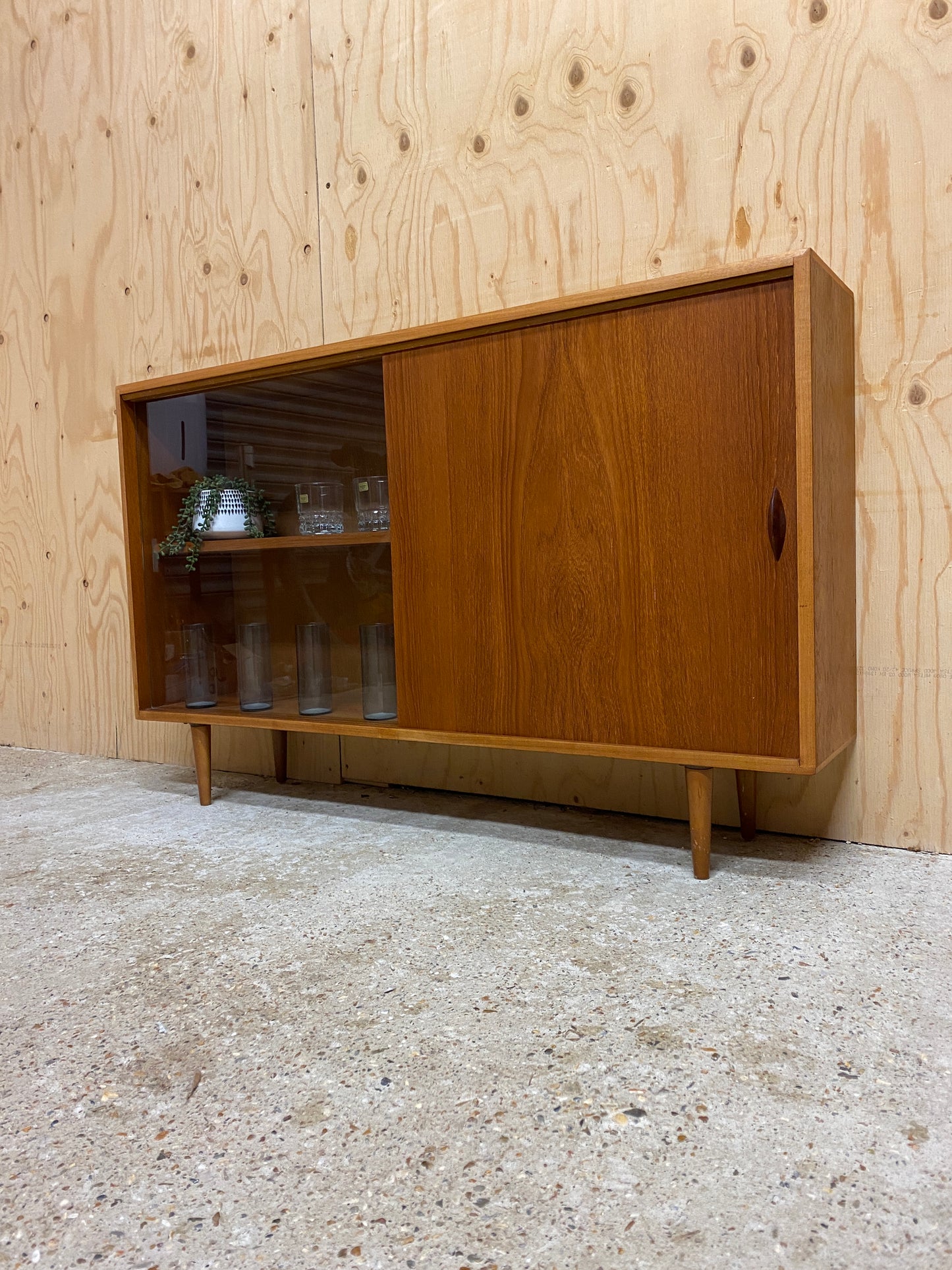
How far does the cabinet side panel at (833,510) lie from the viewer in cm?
126

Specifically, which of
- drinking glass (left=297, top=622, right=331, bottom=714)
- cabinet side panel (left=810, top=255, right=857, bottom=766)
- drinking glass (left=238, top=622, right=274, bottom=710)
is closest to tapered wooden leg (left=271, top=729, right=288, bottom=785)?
drinking glass (left=238, top=622, right=274, bottom=710)

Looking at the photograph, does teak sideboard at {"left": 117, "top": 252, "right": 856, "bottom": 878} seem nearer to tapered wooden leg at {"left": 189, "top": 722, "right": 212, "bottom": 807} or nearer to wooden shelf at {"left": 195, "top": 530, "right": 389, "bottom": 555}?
wooden shelf at {"left": 195, "top": 530, "right": 389, "bottom": 555}

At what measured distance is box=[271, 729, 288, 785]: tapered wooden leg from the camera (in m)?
2.16

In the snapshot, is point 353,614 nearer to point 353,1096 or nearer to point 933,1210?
point 353,1096

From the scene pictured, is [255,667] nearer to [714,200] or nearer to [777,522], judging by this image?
[777,522]

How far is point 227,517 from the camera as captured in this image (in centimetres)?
185

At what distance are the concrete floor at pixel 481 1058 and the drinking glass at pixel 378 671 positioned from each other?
26cm

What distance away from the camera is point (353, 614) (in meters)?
1.70

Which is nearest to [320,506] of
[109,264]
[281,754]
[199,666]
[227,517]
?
[227,517]

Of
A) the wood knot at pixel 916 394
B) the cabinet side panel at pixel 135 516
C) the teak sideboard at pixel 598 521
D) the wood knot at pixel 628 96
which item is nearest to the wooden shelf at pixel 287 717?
the teak sideboard at pixel 598 521

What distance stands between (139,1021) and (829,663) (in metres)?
1.02

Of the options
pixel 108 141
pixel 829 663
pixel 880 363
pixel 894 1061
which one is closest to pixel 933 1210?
pixel 894 1061

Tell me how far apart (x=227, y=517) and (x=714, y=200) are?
3.51ft

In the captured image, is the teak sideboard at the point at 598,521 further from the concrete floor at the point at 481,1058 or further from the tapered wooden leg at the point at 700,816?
the concrete floor at the point at 481,1058
